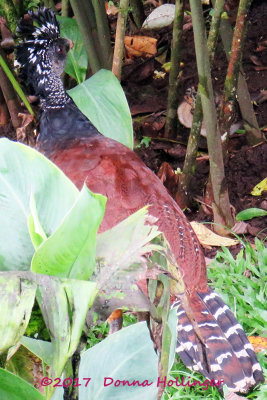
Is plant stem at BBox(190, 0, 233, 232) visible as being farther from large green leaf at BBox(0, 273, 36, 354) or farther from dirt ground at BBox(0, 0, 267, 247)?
large green leaf at BBox(0, 273, 36, 354)

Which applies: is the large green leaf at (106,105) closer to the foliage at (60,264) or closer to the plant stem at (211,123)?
the plant stem at (211,123)

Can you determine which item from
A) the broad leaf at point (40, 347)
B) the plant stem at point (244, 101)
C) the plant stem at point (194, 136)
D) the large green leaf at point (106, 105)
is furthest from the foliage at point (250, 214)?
the broad leaf at point (40, 347)

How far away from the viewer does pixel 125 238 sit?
0.94 m

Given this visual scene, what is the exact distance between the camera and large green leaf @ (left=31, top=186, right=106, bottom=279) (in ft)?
2.81

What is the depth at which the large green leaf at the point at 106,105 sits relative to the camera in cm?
340

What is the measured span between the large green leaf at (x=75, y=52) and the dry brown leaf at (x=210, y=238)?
125 centimetres

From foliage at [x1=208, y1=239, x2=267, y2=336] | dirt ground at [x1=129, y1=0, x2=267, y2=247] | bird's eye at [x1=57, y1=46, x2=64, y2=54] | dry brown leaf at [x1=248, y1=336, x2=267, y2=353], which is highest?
bird's eye at [x1=57, y1=46, x2=64, y2=54]

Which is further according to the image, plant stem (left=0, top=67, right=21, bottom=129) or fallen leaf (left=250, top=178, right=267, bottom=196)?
plant stem (left=0, top=67, right=21, bottom=129)

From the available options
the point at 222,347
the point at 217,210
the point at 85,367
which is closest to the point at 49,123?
the point at 217,210

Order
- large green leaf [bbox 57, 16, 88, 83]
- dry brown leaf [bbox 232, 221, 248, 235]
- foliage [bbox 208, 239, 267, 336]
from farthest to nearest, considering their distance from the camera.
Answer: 1. large green leaf [bbox 57, 16, 88, 83]
2. dry brown leaf [bbox 232, 221, 248, 235]
3. foliage [bbox 208, 239, 267, 336]

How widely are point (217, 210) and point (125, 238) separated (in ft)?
8.67

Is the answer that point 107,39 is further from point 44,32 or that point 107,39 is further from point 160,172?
point 160,172

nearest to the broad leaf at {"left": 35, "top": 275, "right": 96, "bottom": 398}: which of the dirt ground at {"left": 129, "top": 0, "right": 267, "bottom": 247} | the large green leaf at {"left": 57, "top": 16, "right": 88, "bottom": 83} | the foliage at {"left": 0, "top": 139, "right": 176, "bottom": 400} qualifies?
the foliage at {"left": 0, "top": 139, "right": 176, "bottom": 400}

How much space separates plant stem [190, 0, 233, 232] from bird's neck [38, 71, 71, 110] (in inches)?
33.0
